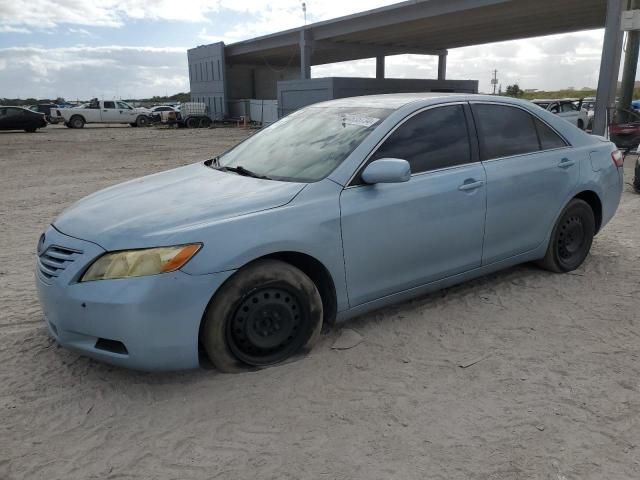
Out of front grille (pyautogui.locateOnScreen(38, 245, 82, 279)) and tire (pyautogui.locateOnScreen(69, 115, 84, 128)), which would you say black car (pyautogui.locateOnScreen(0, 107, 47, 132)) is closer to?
tire (pyautogui.locateOnScreen(69, 115, 84, 128))

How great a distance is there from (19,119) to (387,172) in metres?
29.1

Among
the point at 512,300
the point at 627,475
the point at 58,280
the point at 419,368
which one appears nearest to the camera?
the point at 627,475

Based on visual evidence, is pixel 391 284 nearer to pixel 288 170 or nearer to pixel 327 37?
pixel 288 170

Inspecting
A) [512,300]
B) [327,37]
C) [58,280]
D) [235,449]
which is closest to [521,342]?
[512,300]

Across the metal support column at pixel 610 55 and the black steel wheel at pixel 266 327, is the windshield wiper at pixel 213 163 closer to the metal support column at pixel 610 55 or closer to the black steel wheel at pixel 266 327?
the black steel wheel at pixel 266 327

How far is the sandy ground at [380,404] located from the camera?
2.36m

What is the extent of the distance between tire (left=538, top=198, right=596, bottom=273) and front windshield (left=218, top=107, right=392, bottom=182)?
6.48 feet

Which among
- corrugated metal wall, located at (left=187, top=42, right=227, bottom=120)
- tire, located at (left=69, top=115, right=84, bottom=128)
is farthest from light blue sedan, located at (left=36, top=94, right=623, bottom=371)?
corrugated metal wall, located at (left=187, top=42, right=227, bottom=120)

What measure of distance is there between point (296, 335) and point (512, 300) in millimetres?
1892

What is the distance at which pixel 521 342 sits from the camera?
3.46 meters

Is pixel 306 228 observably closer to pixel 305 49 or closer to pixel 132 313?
pixel 132 313

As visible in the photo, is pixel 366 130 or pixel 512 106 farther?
pixel 512 106

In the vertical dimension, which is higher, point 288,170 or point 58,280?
point 288,170

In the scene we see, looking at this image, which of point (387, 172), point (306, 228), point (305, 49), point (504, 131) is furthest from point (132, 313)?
point (305, 49)
